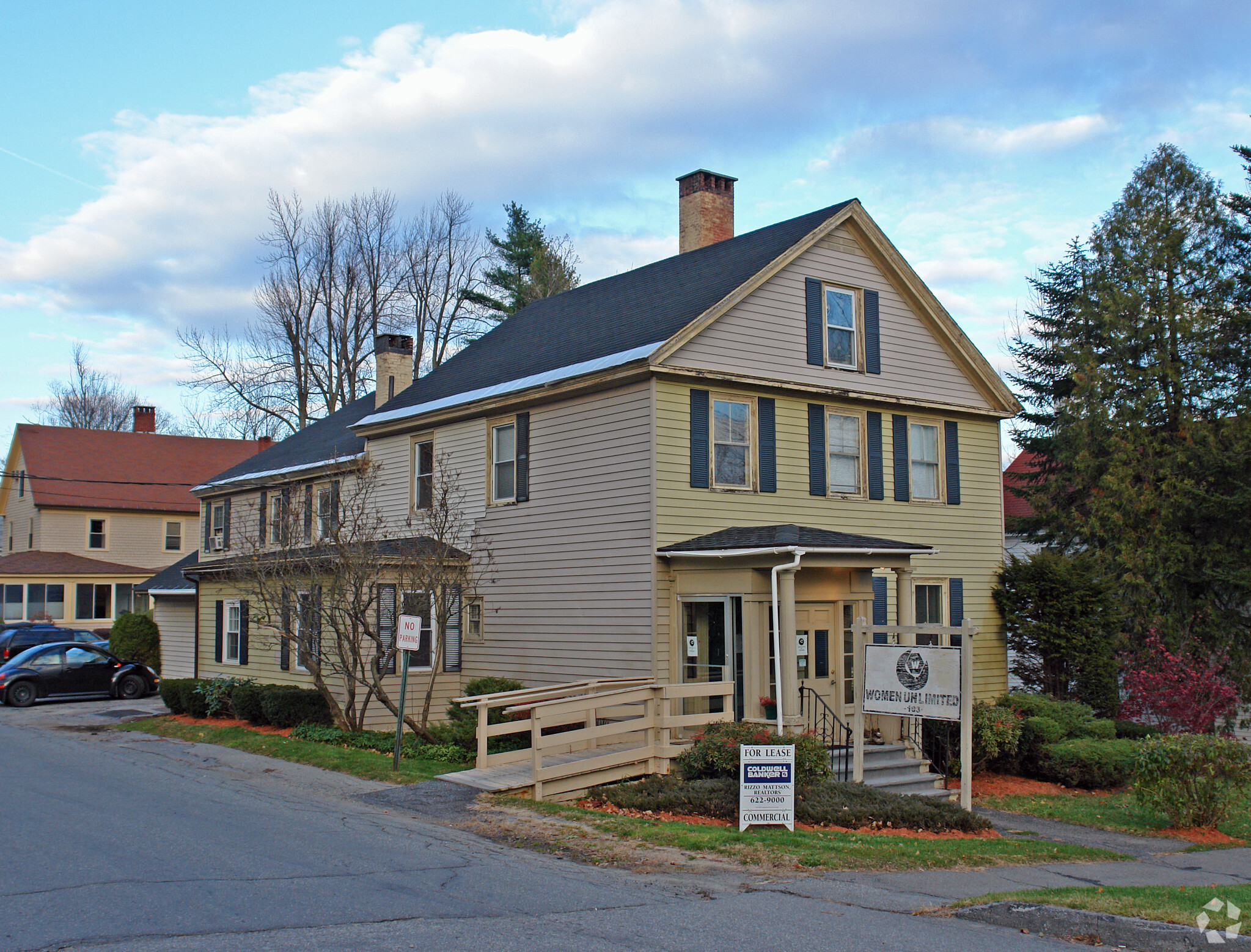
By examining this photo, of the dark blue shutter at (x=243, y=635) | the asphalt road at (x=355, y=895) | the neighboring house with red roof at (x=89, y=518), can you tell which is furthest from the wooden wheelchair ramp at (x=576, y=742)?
the neighboring house with red roof at (x=89, y=518)

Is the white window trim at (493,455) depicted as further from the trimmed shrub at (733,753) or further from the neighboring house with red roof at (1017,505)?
the neighboring house with red roof at (1017,505)

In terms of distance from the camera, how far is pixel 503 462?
21.0m

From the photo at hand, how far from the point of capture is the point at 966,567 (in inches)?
876

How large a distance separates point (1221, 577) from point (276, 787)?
75.3ft

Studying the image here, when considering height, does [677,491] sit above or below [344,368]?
below

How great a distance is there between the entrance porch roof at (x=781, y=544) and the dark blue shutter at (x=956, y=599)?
4031mm

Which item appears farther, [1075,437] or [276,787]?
[1075,437]

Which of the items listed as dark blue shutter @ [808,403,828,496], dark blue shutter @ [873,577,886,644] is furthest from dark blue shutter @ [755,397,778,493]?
dark blue shutter @ [873,577,886,644]

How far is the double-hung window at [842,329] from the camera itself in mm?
20484

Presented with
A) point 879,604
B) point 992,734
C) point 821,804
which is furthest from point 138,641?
point 821,804

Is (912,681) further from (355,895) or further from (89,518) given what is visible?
(89,518)

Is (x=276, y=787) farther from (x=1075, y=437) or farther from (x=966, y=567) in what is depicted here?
(x=1075, y=437)

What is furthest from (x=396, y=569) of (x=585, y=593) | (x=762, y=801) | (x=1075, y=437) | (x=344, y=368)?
(x=344, y=368)

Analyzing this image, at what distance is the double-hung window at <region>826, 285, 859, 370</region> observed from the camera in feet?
67.2
